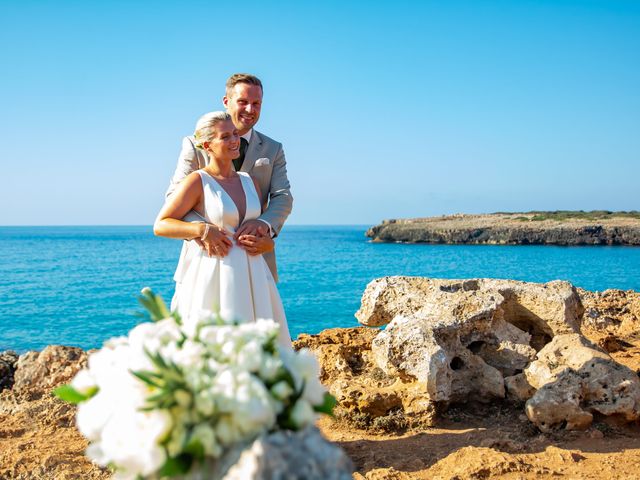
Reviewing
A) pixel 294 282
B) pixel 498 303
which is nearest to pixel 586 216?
pixel 294 282

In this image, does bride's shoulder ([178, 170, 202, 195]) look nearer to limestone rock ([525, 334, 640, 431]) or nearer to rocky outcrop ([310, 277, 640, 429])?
rocky outcrop ([310, 277, 640, 429])

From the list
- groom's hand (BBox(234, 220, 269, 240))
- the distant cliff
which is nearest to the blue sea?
the distant cliff

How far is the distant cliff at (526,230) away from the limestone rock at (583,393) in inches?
2282

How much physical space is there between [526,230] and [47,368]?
60.9 metres

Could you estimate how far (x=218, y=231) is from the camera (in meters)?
4.07

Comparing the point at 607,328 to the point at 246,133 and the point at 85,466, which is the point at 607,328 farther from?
the point at 85,466

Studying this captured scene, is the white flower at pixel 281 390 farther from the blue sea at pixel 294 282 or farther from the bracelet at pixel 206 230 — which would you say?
the blue sea at pixel 294 282

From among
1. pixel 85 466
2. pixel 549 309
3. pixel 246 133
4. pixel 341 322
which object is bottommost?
pixel 341 322

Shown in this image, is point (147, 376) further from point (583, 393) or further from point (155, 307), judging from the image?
point (583, 393)

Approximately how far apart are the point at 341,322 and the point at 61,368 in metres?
14.1

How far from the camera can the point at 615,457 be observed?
14.9 ft

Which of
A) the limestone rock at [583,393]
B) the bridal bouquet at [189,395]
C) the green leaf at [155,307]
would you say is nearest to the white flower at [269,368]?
the bridal bouquet at [189,395]

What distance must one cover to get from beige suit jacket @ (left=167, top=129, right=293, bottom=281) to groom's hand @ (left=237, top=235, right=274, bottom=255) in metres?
0.32

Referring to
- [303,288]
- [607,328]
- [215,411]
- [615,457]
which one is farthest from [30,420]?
[303,288]
